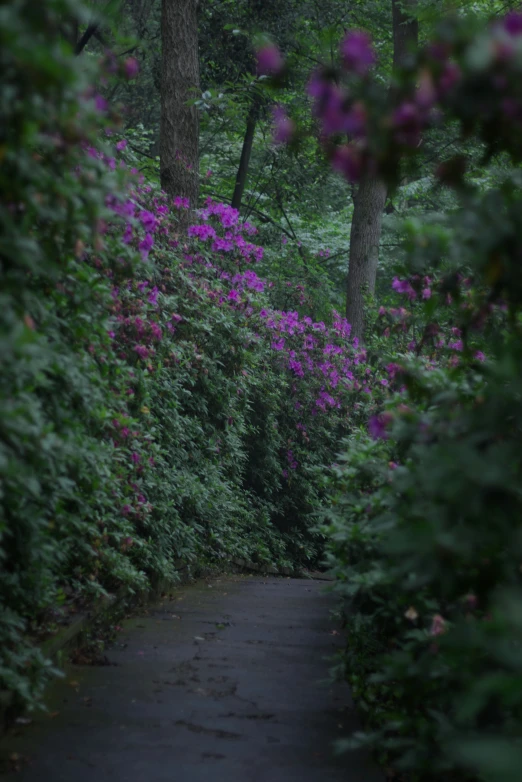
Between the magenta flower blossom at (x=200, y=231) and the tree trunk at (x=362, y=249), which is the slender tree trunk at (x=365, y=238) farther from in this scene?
the magenta flower blossom at (x=200, y=231)

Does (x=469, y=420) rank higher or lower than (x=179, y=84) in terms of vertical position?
lower

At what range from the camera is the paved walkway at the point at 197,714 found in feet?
11.6

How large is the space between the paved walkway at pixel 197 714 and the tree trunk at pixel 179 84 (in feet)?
20.2

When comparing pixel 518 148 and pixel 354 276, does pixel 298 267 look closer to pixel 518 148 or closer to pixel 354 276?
pixel 354 276

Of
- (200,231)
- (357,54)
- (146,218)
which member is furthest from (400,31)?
(357,54)

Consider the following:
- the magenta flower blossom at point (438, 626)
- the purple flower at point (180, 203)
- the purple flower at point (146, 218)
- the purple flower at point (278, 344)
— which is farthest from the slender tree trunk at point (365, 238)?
the magenta flower blossom at point (438, 626)

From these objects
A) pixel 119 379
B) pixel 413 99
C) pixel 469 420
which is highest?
pixel 413 99

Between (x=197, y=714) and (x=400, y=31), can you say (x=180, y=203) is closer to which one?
(x=197, y=714)

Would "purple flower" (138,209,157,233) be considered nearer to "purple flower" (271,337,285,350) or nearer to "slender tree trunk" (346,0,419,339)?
"purple flower" (271,337,285,350)

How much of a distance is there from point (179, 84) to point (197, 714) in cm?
846

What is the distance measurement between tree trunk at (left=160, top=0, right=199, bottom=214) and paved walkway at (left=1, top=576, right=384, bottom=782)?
6.17m

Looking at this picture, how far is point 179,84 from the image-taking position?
10906 millimetres

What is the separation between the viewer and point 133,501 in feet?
20.7

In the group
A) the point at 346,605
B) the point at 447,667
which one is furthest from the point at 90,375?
the point at 447,667
